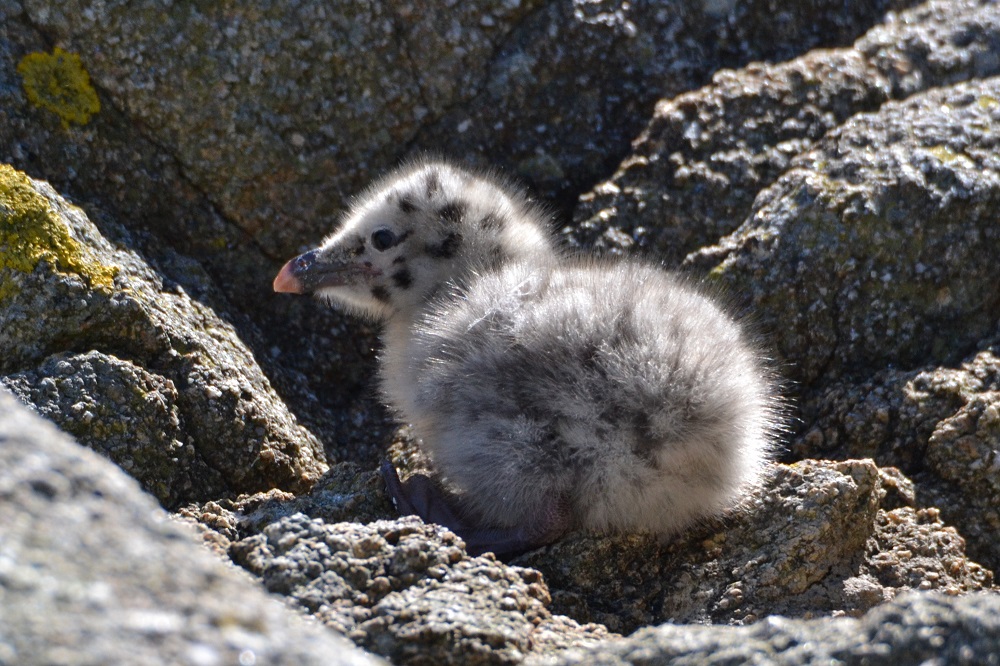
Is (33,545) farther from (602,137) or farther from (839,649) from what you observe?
(602,137)

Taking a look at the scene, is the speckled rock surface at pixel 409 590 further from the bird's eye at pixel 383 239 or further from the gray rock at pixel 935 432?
the bird's eye at pixel 383 239

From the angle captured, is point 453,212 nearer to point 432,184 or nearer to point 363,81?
point 432,184

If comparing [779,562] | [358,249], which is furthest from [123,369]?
[779,562]

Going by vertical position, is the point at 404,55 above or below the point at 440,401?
above

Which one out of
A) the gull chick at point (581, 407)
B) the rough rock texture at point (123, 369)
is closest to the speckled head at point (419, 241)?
the gull chick at point (581, 407)

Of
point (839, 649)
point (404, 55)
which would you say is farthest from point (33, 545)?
point (404, 55)

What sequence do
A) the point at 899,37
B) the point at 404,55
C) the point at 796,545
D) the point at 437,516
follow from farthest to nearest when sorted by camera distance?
the point at 899,37 → the point at 404,55 → the point at 437,516 → the point at 796,545

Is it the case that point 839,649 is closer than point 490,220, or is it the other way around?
point 839,649
